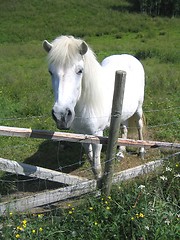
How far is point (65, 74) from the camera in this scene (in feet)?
11.2

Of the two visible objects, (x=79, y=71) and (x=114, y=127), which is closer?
(x=114, y=127)

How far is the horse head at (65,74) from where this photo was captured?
10.8 feet

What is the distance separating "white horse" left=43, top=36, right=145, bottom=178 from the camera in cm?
337

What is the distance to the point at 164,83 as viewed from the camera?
10117 millimetres

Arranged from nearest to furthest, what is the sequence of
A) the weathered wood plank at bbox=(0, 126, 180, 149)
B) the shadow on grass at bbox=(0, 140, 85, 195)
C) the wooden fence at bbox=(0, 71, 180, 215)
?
the weathered wood plank at bbox=(0, 126, 180, 149)
the wooden fence at bbox=(0, 71, 180, 215)
the shadow on grass at bbox=(0, 140, 85, 195)

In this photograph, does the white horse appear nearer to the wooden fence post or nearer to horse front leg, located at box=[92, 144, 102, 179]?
A: horse front leg, located at box=[92, 144, 102, 179]

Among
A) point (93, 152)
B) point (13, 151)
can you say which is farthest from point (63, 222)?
point (13, 151)

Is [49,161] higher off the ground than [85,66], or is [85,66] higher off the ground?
[85,66]

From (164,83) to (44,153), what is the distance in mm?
5401

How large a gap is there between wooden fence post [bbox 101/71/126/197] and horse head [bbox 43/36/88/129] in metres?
0.45

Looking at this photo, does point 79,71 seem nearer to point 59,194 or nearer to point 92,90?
point 92,90

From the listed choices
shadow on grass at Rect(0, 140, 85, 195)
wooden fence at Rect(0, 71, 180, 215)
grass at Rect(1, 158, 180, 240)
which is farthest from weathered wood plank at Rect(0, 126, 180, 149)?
shadow on grass at Rect(0, 140, 85, 195)

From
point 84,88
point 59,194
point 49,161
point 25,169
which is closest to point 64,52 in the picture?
point 84,88

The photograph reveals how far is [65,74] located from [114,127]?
764mm
